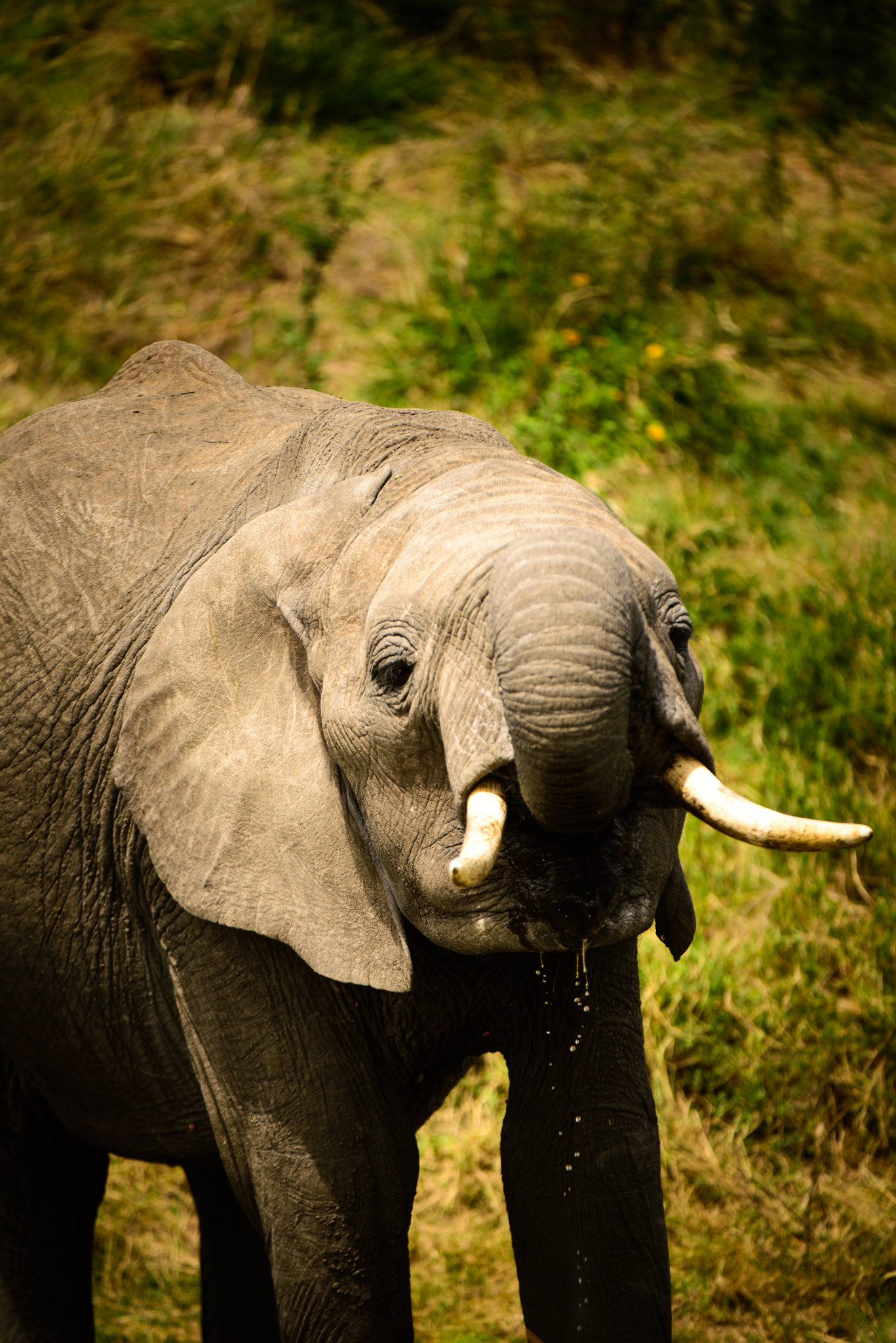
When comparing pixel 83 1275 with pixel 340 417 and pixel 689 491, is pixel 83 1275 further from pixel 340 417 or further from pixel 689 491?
pixel 689 491

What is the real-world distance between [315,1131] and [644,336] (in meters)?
4.88

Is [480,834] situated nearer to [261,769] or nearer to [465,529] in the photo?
[465,529]

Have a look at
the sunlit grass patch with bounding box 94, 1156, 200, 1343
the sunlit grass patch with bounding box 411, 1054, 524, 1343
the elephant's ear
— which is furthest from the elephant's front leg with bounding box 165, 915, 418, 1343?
the sunlit grass patch with bounding box 94, 1156, 200, 1343

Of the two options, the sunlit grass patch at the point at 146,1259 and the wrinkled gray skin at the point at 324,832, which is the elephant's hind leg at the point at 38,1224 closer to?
the wrinkled gray skin at the point at 324,832

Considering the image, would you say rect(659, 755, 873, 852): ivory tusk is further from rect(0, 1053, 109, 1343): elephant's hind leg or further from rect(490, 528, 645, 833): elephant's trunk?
rect(0, 1053, 109, 1343): elephant's hind leg

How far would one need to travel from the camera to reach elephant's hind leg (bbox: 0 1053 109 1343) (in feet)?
11.8

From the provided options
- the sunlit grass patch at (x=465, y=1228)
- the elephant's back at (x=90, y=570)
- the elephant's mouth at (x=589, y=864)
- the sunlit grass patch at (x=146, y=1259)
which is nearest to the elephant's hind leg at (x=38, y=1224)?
the sunlit grass patch at (x=146, y=1259)

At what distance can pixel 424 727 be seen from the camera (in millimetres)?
2277

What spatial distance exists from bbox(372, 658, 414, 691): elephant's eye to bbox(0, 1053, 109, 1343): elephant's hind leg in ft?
5.97

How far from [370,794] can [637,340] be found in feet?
16.0

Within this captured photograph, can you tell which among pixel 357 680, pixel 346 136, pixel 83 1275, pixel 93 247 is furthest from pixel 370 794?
pixel 346 136

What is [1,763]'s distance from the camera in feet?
10.5

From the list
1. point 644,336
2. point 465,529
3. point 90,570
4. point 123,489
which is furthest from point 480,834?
point 644,336

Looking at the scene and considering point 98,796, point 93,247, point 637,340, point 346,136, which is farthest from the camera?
point 346,136
